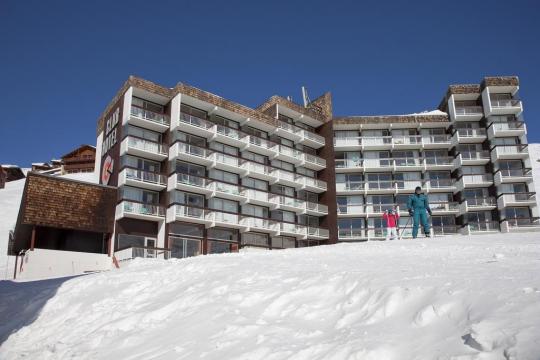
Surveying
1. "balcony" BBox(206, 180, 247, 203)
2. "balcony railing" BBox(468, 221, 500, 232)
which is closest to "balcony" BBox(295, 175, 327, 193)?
"balcony" BBox(206, 180, 247, 203)

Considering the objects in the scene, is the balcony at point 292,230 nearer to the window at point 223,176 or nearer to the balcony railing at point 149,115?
the window at point 223,176

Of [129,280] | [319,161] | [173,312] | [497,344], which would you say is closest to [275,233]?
[319,161]

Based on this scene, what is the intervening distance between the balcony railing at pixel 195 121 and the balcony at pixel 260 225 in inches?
320

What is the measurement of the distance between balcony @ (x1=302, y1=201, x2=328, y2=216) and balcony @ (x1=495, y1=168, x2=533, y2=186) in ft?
57.5

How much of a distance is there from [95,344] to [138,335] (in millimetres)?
794

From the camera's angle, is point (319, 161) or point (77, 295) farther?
point (319, 161)

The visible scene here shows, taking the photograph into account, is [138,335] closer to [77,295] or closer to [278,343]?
[278,343]

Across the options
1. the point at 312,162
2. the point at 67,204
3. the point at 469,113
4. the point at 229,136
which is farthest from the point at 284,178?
the point at 469,113

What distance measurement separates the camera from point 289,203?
4659 centimetres

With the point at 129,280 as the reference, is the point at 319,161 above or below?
above

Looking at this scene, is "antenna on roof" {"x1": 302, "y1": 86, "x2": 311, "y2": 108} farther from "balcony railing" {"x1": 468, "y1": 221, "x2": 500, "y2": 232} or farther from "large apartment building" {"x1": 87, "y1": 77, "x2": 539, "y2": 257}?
"balcony railing" {"x1": 468, "y1": 221, "x2": 500, "y2": 232}

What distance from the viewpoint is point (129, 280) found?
1310 centimetres

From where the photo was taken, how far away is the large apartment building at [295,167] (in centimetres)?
3900

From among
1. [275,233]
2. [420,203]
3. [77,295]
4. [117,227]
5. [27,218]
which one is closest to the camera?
[77,295]
